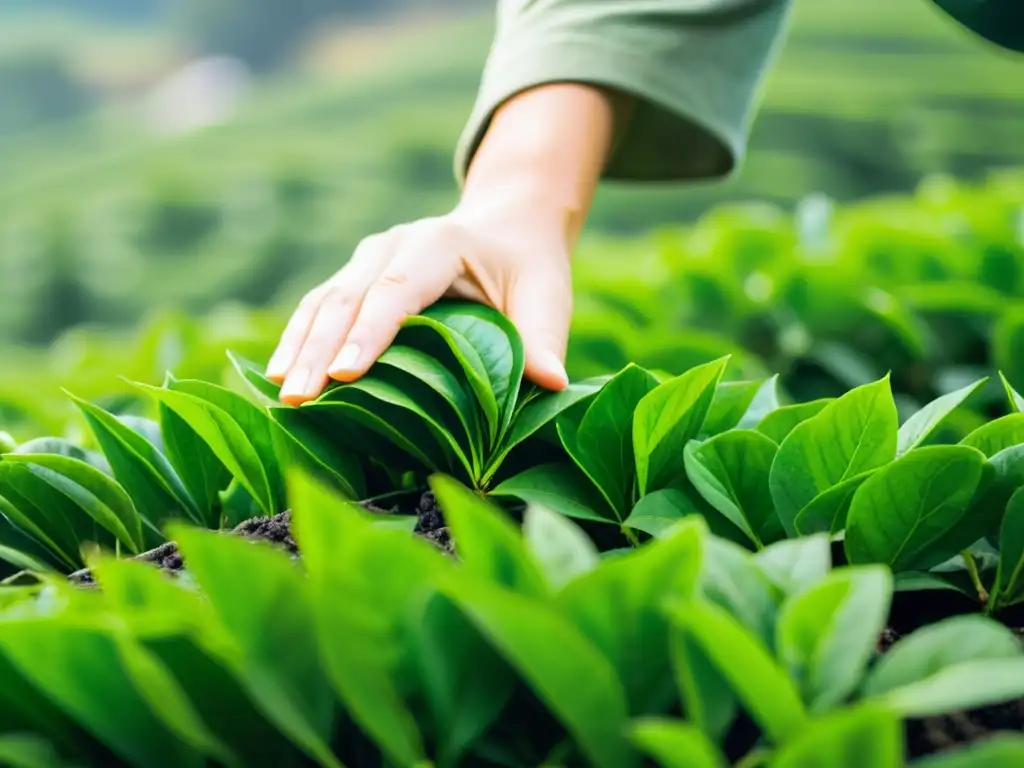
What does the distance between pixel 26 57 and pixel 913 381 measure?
32.2 metres

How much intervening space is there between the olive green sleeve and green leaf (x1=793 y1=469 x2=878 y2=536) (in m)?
0.59

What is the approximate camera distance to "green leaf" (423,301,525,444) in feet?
2.46

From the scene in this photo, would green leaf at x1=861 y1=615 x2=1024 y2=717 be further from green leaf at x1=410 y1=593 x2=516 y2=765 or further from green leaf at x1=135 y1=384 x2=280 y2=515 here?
green leaf at x1=135 y1=384 x2=280 y2=515

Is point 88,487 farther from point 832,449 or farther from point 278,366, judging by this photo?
point 832,449

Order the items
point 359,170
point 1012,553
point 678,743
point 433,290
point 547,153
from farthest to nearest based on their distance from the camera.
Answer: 1. point 359,170
2. point 547,153
3. point 433,290
4. point 1012,553
5. point 678,743

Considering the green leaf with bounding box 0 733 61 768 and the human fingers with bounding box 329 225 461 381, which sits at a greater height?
the human fingers with bounding box 329 225 461 381

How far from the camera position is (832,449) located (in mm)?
658

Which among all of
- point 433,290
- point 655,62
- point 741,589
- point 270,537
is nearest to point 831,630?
point 741,589

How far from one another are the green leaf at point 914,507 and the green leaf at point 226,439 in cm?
40

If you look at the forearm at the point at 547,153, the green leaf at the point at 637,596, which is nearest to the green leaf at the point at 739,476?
the green leaf at the point at 637,596

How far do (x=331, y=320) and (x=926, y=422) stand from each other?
0.44 metres

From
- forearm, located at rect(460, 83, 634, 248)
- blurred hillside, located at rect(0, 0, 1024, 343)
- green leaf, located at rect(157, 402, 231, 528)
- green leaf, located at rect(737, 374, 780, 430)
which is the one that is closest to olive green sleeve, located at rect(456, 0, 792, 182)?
forearm, located at rect(460, 83, 634, 248)

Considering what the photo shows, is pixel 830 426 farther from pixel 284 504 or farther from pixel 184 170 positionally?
pixel 184 170

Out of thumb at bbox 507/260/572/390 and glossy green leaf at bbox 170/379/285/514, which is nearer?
glossy green leaf at bbox 170/379/285/514
